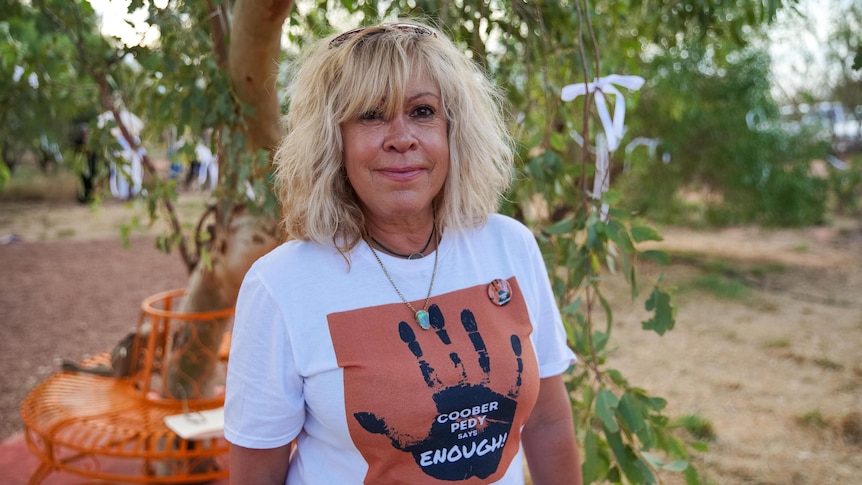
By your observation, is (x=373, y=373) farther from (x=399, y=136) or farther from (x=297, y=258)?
(x=399, y=136)

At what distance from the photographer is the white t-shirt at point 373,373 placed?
138cm

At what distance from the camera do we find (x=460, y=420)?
1.42 m

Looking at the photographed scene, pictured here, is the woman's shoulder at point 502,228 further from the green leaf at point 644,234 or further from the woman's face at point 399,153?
the green leaf at point 644,234

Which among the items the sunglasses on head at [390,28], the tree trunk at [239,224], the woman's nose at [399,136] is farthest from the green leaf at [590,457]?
the tree trunk at [239,224]

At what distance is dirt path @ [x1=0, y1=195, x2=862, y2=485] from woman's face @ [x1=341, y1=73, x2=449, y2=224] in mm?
612

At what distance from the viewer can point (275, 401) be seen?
4.55 feet

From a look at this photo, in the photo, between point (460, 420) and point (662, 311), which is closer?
point (460, 420)

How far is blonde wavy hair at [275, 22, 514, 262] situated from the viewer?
1467mm

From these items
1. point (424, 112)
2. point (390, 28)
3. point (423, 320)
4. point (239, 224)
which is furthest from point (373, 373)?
point (239, 224)

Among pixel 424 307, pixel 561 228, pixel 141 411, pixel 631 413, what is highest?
pixel 561 228

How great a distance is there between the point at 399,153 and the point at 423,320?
13.7 inches

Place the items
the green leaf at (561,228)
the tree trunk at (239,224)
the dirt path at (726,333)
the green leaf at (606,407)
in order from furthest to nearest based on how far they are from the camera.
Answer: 1. the dirt path at (726,333)
2. the tree trunk at (239,224)
3. the green leaf at (561,228)
4. the green leaf at (606,407)

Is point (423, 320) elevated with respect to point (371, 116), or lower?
lower

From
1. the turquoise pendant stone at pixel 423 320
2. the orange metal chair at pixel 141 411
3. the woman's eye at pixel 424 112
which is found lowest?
the orange metal chair at pixel 141 411
